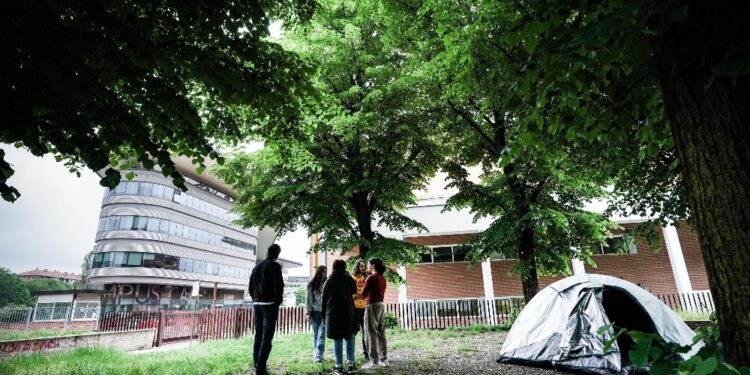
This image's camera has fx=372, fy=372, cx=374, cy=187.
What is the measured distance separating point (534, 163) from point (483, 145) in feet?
7.61

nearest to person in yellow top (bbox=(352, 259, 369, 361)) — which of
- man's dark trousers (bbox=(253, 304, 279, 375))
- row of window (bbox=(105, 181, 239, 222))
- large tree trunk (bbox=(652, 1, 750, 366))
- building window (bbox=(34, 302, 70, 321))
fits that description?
man's dark trousers (bbox=(253, 304, 279, 375))

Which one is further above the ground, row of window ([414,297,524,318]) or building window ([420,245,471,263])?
building window ([420,245,471,263])

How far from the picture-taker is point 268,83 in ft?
15.3

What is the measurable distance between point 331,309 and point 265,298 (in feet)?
3.43

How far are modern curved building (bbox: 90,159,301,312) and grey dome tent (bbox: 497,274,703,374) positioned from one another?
3547 centimetres

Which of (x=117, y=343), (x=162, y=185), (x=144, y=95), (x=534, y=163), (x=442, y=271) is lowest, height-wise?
(x=117, y=343)

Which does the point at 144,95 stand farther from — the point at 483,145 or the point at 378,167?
the point at 483,145

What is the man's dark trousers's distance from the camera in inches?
206

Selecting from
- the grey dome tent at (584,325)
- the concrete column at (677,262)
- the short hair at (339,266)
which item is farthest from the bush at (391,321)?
the concrete column at (677,262)

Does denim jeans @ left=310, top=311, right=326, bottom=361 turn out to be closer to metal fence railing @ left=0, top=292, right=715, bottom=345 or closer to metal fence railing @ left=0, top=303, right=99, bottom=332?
metal fence railing @ left=0, top=292, right=715, bottom=345

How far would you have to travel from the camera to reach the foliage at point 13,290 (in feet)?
190

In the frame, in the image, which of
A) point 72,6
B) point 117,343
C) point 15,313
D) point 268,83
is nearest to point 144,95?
point 72,6

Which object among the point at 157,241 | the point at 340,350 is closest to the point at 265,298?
the point at 340,350

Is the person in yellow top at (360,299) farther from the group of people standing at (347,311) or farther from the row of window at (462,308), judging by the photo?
the row of window at (462,308)
